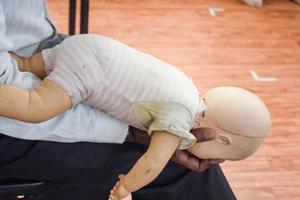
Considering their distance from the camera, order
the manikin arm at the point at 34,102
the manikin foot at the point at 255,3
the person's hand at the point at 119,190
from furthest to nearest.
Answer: the manikin foot at the point at 255,3 < the person's hand at the point at 119,190 < the manikin arm at the point at 34,102

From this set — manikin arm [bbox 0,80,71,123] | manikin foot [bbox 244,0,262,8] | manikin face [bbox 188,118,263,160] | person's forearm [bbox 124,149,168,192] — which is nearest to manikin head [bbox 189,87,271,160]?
manikin face [bbox 188,118,263,160]

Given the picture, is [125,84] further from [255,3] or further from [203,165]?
[255,3]

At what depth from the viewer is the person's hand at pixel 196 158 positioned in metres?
0.97

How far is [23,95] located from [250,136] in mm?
387

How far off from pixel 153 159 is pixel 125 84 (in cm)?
13

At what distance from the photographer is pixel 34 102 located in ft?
2.73

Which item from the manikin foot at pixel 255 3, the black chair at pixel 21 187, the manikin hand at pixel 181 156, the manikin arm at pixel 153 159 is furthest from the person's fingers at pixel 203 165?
the manikin foot at pixel 255 3

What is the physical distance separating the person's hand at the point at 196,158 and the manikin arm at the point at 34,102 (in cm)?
23

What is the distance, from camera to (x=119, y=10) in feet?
8.31

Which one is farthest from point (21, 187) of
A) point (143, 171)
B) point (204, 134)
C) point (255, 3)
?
point (255, 3)

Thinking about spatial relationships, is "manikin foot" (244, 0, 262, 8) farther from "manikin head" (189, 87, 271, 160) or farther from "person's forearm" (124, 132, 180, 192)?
"person's forearm" (124, 132, 180, 192)

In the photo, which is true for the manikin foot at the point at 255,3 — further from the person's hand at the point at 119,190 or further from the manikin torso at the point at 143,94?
the person's hand at the point at 119,190

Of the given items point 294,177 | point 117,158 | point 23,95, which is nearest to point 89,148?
point 117,158

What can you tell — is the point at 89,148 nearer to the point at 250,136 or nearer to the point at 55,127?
A: the point at 55,127
